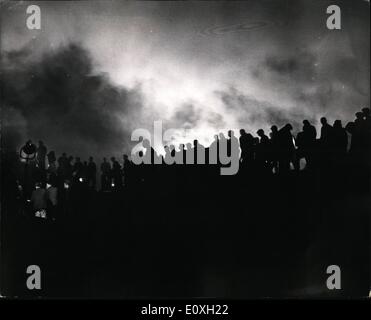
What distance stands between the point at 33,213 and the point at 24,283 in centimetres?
→ 45

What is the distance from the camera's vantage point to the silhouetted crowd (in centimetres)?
281

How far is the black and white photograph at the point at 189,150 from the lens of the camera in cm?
280

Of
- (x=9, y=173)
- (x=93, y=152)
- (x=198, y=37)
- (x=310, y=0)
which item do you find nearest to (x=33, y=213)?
(x=9, y=173)

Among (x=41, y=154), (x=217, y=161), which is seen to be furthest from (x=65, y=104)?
Answer: (x=217, y=161)

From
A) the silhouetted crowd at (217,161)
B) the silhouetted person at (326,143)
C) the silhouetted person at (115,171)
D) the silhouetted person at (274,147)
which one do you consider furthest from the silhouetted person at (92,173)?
the silhouetted person at (326,143)

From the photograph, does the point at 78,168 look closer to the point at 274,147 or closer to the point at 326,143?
the point at 274,147

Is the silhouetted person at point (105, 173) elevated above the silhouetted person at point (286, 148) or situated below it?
below

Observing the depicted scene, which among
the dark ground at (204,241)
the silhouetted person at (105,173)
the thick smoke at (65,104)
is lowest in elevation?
the dark ground at (204,241)

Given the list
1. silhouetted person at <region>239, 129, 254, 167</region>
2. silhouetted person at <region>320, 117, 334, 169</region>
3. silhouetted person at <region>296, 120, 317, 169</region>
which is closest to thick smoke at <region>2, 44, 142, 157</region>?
silhouetted person at <region>239, 129, 254, 167</region>

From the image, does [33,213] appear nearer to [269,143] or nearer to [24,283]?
[24,283]

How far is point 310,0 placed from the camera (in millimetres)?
2859

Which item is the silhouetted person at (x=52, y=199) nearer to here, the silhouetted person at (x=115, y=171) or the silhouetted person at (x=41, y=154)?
the silhouetted person at (x=41, y=154)

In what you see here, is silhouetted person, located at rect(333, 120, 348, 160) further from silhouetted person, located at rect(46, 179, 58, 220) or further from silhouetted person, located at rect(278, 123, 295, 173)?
silhouetted person, located at rect(46, 179, 58, 220)

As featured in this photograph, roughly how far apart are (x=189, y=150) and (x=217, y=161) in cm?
19
